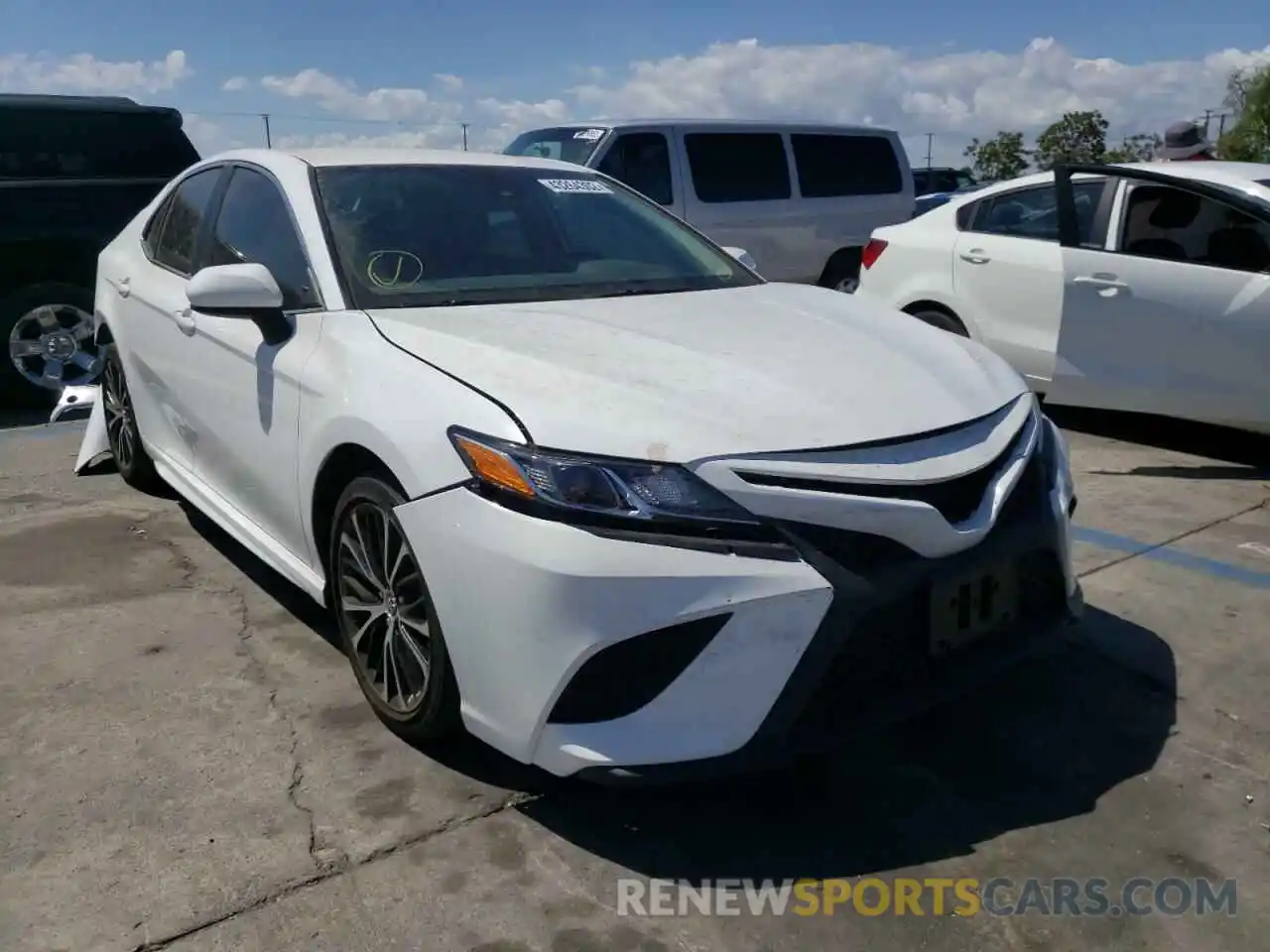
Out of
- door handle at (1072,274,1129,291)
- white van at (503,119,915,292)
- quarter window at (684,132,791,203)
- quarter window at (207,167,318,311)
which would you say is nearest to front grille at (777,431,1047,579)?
quarter window at (207,167,318,311)

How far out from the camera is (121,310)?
470cm

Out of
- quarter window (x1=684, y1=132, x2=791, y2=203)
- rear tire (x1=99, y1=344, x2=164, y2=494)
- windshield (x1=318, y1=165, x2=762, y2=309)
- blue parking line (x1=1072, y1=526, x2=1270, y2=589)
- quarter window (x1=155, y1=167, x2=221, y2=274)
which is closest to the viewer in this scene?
windshield (x1=318, y1=165, x2=762, y2=309)

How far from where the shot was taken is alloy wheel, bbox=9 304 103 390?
7.02 m

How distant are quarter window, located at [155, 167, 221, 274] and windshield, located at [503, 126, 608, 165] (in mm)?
4432

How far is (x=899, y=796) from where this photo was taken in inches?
106

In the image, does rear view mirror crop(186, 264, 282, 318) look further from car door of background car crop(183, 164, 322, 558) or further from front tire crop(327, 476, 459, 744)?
front tire crop(327, 476, 459, 744)

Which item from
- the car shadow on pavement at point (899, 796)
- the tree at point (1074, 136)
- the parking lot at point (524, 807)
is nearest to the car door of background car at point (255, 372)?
the parking lot at point (524, 807)

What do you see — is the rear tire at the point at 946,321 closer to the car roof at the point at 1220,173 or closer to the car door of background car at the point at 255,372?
the car roof at the point at 1220,173

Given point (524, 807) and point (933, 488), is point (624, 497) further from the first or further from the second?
point (524, 807)

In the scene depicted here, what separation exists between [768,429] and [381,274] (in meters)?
1.38

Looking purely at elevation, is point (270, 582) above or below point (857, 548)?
below

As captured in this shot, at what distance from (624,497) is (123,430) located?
3.61 meters

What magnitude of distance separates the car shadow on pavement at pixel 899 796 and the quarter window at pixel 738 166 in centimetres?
702

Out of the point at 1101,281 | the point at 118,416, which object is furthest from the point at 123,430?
the point at 1101,281
